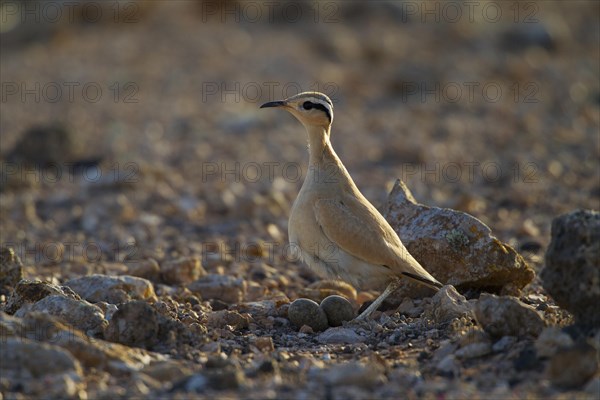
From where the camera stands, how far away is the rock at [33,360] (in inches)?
180

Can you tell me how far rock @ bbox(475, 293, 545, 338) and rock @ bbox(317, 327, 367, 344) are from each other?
944 mm

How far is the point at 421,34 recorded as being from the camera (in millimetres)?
21234

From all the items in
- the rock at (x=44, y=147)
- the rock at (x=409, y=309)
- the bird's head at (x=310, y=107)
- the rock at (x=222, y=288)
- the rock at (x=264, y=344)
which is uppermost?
the bird's head at (x=310, y=107)

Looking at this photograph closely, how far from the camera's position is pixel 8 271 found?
22.0ft

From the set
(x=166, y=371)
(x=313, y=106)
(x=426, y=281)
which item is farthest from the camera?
(x=313, y=106)

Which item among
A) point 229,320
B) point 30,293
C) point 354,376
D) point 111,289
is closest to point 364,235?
point 229,320

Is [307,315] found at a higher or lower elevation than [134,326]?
lower

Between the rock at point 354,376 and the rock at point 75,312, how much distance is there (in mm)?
1577

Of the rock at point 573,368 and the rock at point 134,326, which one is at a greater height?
the rock at point 573,368

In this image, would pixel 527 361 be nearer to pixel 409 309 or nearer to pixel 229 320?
pixel 409 309

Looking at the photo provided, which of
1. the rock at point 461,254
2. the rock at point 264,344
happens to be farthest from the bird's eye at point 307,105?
the rock at point 264,344

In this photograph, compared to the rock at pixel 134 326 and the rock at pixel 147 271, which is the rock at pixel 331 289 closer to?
the rock at pixel 147 271

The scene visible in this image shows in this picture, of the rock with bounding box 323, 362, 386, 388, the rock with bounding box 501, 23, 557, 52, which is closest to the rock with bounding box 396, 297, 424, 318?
the rock with bounding box 323, 362, 386, 388

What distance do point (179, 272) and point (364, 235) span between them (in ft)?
6.16
